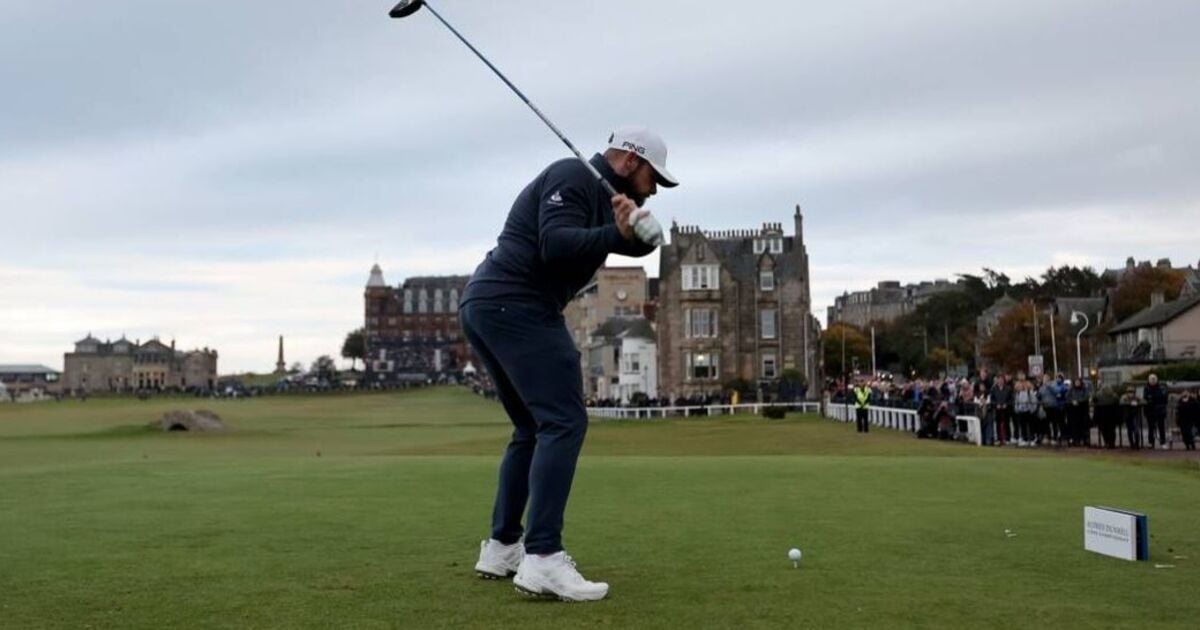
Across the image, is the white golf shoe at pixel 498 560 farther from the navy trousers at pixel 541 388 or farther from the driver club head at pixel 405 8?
the driver club head at pixel 405 8

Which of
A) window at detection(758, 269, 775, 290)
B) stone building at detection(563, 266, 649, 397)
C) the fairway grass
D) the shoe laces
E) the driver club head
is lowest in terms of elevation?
the fairway grass

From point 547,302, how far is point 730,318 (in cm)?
9356

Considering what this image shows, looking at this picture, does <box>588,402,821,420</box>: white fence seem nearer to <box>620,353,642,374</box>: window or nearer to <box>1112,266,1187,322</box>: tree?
<box>620,353,642,374</box>: window

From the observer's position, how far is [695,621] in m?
5.80

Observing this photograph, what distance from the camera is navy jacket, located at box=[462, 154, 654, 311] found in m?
7.23

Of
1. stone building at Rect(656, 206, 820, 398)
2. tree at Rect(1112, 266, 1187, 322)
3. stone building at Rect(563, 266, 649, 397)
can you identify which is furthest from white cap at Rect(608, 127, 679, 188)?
stone building at Rect(563, 266, 649, 397)

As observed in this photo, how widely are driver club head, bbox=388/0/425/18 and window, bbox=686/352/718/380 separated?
9125 centimetres

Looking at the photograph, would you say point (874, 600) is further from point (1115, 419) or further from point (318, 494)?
point (1115, 419)

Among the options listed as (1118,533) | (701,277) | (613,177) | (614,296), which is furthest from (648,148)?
(614,296)

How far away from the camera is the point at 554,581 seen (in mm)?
6758

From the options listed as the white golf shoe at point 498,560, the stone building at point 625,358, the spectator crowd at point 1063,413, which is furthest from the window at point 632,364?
the white golf shoe at point 498,560

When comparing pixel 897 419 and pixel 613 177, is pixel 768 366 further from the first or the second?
pixel 613 177

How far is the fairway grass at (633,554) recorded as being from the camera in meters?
6.03

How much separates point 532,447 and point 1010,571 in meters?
3.01
